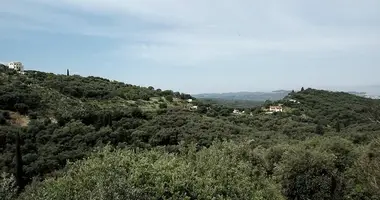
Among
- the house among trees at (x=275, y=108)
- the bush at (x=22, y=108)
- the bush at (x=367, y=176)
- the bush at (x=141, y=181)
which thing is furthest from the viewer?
the house among trees at (x=275, y=108)

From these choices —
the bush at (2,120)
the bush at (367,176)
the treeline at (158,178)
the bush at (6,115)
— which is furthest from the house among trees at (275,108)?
the treeline at (158,178)

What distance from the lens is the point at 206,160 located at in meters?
15.0

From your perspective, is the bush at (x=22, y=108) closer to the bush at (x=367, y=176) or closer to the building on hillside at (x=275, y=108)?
the bush at (x=367, y=176)

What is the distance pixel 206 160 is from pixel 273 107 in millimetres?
83726

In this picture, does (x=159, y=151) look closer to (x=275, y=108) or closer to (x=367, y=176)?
(x=367, y=176)

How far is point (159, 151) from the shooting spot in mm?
16203

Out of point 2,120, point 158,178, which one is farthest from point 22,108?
point 158,178

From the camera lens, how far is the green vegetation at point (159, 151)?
11.1 meters

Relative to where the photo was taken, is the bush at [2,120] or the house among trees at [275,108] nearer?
the bush at [2,120]

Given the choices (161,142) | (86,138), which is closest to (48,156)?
(86,138)

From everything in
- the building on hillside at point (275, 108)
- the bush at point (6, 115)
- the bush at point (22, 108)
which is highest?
the bush at point (22, 108)

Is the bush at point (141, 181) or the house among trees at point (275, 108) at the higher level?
the bush at point (141, 181)

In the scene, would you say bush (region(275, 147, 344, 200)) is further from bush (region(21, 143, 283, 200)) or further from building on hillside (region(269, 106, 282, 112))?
building on hillside (region(269, 106, 282, 112))

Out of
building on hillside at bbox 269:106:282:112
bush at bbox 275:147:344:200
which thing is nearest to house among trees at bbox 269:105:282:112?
building on hillside at bbox 269:106:282:112
